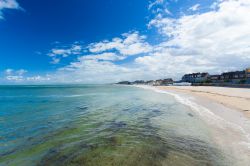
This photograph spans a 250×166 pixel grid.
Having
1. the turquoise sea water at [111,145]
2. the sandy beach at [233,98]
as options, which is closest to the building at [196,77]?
the sandy beach at [233,98]

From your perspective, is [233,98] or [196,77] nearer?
[233,98]

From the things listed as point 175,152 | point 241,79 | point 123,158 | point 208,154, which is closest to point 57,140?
point 123,158

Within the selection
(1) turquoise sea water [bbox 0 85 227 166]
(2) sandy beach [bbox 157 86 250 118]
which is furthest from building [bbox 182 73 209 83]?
(1) turquoise sea water [bbox 0 85 227 166]

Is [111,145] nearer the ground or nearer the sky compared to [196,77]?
nearer the ground

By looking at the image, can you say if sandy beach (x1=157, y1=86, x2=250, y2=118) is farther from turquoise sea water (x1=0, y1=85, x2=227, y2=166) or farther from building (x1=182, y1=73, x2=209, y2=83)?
building (x1=182, y1=73, x2=209, y2=83)

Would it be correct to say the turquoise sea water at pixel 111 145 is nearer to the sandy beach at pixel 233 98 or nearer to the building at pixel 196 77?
the sandy beach at pixel 233 98

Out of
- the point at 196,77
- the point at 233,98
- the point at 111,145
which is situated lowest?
the point at 233,98

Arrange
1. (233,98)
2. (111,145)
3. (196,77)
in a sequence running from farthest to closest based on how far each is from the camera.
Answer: (196,77) → (233,98) → (111,145)

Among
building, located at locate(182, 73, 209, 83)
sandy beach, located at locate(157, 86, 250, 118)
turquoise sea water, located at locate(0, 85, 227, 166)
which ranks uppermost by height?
building, located at locate(182, 73, 209, 83)

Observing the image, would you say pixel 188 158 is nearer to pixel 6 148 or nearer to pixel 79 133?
pixel 79 133

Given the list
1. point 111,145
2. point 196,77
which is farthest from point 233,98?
point 196,77

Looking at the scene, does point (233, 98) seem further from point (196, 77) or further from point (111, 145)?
point (196, 77)

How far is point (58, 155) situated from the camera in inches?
221

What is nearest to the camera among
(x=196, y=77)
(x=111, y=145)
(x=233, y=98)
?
(x=111, y=145)
